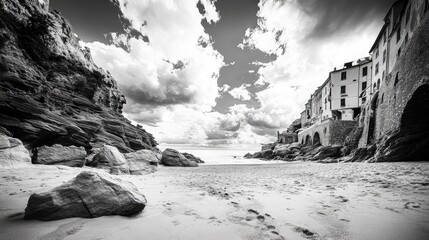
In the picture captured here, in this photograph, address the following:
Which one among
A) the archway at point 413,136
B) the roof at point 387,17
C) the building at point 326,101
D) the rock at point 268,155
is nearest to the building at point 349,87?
the building at point 326,101

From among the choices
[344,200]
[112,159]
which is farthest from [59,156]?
[344,200]

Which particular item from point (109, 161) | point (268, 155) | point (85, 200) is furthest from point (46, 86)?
point (268, 155)

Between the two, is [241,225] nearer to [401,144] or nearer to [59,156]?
Result: [59,156]

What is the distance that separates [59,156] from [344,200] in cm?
1262

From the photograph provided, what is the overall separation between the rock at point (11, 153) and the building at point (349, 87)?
47.1 meters

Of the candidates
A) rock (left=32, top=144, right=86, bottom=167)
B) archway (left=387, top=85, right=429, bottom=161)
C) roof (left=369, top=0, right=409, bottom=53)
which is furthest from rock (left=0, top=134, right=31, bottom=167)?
roof (left=369, top=0, right=409, bottom=53)

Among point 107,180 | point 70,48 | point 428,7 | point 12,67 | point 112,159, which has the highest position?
point 428,7

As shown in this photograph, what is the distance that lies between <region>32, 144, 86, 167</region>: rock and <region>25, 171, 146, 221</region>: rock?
26.8 ft

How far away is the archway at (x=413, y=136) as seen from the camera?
1184cm

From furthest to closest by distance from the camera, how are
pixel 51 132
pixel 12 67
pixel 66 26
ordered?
1. pixel 66 26
2. pixel 12 67
3. pixel 51 132

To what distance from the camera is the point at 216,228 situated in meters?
2.62

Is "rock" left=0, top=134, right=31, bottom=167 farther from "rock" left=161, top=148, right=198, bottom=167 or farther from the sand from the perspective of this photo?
"rock" left=161, top=148, right=198, bottom=167

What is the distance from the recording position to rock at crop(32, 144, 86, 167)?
846 cm

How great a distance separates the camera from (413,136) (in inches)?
493
